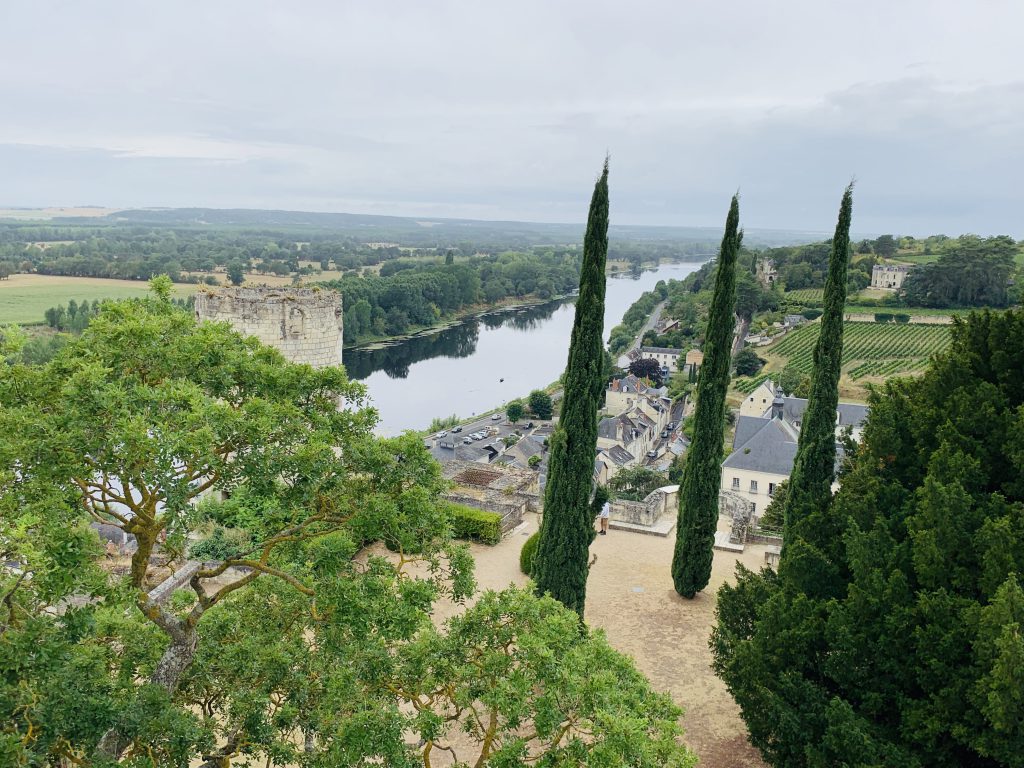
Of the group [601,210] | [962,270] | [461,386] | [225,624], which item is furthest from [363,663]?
[962,270]

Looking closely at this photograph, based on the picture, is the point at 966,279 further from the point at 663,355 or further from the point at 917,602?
the point at 917,602

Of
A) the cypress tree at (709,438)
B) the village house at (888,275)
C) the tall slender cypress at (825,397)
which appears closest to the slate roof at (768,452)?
the cypress tree at (709,438)

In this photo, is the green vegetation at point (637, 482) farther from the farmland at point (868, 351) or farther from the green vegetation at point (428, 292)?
the green vegetation at point (428, 292)

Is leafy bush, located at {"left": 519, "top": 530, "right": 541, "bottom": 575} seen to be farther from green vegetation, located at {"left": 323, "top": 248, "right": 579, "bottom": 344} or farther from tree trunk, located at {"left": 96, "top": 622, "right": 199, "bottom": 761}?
green vegetation, located at {"left": 323, "top": 248, "right": 579, "bottom": 344}

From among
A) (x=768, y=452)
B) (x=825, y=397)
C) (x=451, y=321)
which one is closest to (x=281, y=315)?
(x=825, y=397)

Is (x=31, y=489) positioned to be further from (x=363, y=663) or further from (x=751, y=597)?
(x=751, y=597)

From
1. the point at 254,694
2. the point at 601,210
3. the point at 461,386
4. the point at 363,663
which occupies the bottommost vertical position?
the point at 461,386
